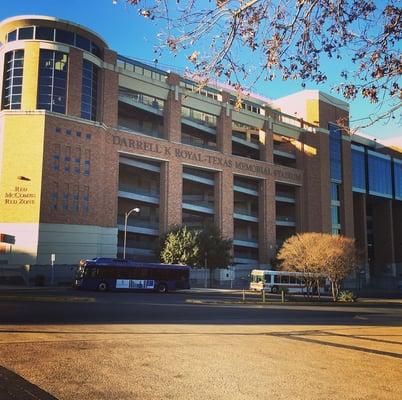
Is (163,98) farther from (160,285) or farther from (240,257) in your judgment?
(160,285)

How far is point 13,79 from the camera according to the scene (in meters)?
55.7

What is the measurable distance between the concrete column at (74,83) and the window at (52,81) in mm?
519

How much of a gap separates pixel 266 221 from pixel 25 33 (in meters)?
39.7

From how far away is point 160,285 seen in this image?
141 ft

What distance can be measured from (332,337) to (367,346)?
6.68 ft

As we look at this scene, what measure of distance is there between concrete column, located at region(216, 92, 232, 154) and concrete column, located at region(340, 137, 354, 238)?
2459cm

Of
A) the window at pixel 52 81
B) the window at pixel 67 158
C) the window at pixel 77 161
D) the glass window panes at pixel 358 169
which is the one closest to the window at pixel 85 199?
the window at pixel 77 161

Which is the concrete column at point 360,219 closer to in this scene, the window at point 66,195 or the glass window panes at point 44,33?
the window at point 66,195

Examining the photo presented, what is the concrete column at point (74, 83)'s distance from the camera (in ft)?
183

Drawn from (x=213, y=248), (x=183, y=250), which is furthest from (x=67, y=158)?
(x=213, y=248)

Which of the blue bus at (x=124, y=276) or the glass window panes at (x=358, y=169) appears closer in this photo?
the blue bus at (x=124, y=276)

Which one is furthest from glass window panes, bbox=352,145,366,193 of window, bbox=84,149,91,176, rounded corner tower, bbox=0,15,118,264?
window, bbox=84,149,91,176

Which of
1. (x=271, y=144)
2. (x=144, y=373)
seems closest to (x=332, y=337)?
(x=144, y=373)

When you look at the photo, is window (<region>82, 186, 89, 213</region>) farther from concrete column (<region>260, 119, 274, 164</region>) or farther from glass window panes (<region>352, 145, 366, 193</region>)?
glass window panes (<region>352, 145, 366, 193</region>)
